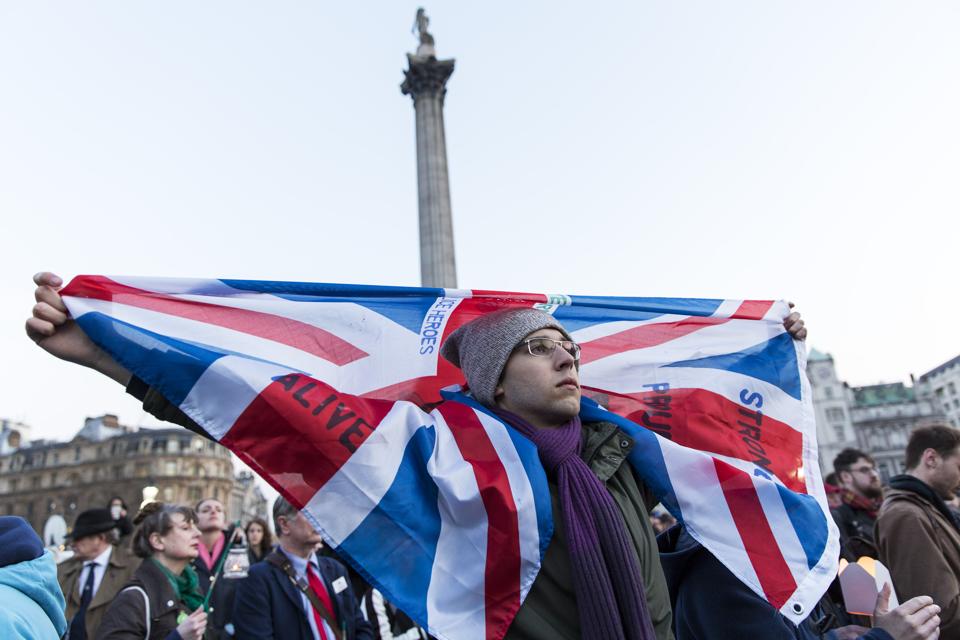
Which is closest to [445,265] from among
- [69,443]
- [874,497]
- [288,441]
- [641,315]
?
[874,497]

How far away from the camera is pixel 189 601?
15.0 ft

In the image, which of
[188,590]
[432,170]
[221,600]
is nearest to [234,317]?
[188,590]

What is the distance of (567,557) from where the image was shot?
6.93ft

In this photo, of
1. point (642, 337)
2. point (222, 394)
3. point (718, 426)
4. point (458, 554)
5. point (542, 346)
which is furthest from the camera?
point (642, 337)

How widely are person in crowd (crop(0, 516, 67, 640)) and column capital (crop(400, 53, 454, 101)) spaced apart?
739 inches

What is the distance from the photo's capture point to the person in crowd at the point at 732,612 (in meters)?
2.34

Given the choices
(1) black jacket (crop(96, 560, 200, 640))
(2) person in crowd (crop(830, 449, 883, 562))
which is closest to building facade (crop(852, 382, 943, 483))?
(2) person in crowd (crop(830, 449, 883, 562))

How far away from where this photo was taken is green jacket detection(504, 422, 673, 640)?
2031mm

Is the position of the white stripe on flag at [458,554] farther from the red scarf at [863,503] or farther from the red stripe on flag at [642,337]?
the red scarf at [863,503]

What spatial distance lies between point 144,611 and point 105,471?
81.5 m

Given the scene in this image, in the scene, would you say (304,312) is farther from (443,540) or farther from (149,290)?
(443,540)

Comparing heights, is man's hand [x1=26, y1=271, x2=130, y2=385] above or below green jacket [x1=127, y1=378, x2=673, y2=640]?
above

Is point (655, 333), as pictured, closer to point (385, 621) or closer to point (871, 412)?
point (385, 621)

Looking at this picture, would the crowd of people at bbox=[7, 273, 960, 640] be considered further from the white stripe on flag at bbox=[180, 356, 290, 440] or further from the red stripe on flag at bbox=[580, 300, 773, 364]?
the red stripe on flag at bbox=[580, 300, 773, 364]
